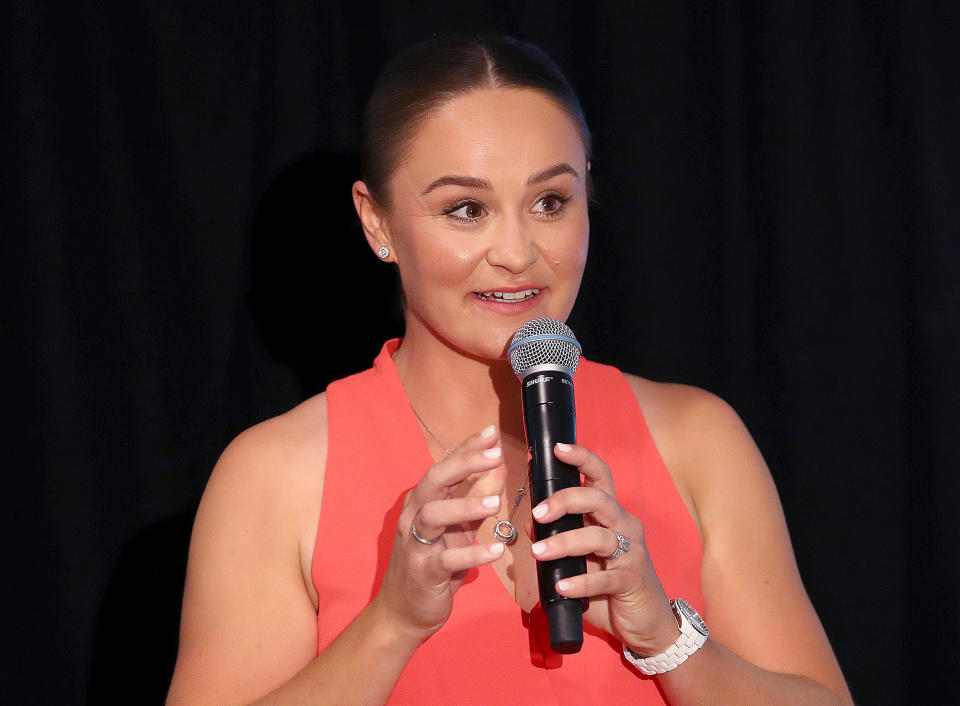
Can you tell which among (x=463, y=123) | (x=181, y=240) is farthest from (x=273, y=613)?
(x=181, y=240)

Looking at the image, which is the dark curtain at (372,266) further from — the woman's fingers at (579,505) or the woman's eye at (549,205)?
the woman's fingers at (579,505)

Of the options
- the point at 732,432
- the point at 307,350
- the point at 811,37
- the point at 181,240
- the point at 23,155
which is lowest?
the point at 732,432

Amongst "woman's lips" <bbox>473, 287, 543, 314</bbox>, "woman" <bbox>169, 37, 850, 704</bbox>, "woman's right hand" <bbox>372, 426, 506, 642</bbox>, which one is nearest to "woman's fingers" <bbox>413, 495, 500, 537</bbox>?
"woman's right hand" <bbox>372, 426, 506, 642</bbox>

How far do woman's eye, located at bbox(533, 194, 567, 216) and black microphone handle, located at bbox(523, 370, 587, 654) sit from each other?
485 millimetres

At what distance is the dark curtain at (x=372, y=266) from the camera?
2.29 meters

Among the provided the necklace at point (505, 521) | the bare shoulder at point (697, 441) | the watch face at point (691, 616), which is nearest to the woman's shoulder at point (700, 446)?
the bare shoulder at point (697, 441)

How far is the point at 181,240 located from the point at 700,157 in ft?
3.95

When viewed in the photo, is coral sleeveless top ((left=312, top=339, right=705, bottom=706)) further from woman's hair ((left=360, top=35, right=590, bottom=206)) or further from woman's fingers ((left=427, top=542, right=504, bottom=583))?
woman's hair ((left=360, top=35, right=590, bottom=206))

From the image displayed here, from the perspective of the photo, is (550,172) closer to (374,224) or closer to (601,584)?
(374,224)

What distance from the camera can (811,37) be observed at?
2455 mm

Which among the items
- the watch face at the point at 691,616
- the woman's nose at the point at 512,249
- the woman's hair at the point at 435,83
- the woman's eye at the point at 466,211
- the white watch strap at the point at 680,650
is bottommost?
the white watch strap at the point at 680,650

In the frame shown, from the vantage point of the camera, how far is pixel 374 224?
1887 mm

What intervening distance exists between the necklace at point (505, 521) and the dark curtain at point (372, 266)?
63 cm

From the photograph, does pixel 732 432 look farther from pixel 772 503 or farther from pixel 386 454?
pixel 386 454
